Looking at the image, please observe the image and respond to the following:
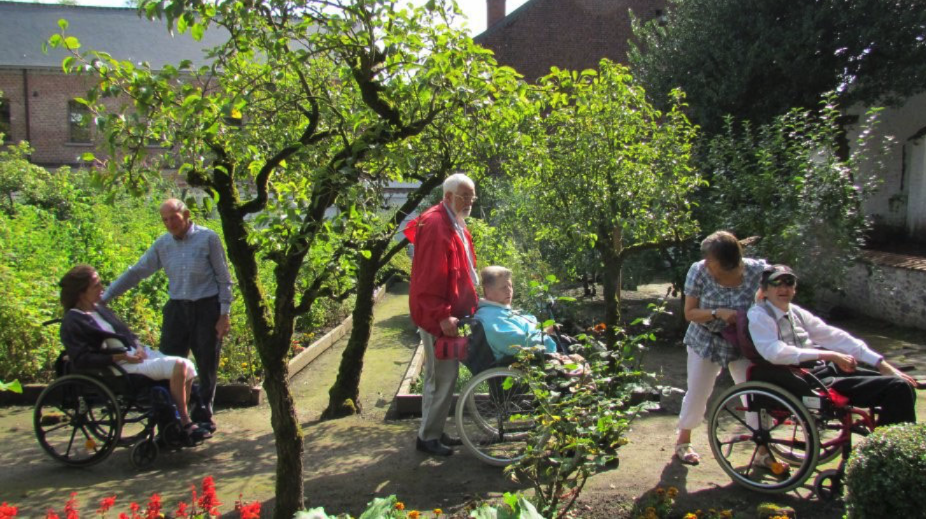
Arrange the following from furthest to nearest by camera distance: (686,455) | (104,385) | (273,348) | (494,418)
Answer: (494,418)
(104,385)
(686,455)
(273,348)

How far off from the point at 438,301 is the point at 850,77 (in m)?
12.1

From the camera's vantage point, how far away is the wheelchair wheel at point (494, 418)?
460 cm

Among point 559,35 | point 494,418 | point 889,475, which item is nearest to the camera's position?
point 889,475

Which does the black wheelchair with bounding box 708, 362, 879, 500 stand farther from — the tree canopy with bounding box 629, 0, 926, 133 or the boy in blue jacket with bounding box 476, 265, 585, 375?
the tree canopy with bounding box 629, 0, 926, 133

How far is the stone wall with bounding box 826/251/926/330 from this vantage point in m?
10.5

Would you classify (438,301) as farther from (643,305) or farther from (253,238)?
(643,305)

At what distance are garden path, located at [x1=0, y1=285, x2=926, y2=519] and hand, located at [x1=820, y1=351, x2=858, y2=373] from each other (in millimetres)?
815

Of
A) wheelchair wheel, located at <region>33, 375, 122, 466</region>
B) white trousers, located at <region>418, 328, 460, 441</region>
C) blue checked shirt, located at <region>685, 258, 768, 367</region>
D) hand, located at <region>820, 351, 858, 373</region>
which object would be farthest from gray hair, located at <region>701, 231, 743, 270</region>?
wheelchair wheel, located at <region>33, 375, 122, 466</region>

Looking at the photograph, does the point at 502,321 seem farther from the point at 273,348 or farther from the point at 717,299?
the point at 273,348

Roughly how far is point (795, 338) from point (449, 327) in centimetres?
222

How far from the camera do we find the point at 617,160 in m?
6.80

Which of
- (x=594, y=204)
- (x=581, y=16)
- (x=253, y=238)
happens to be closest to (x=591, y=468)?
(x=253, y=238)

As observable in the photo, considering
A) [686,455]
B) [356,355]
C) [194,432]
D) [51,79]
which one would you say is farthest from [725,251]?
[51,79]

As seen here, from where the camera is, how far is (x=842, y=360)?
153 inches
